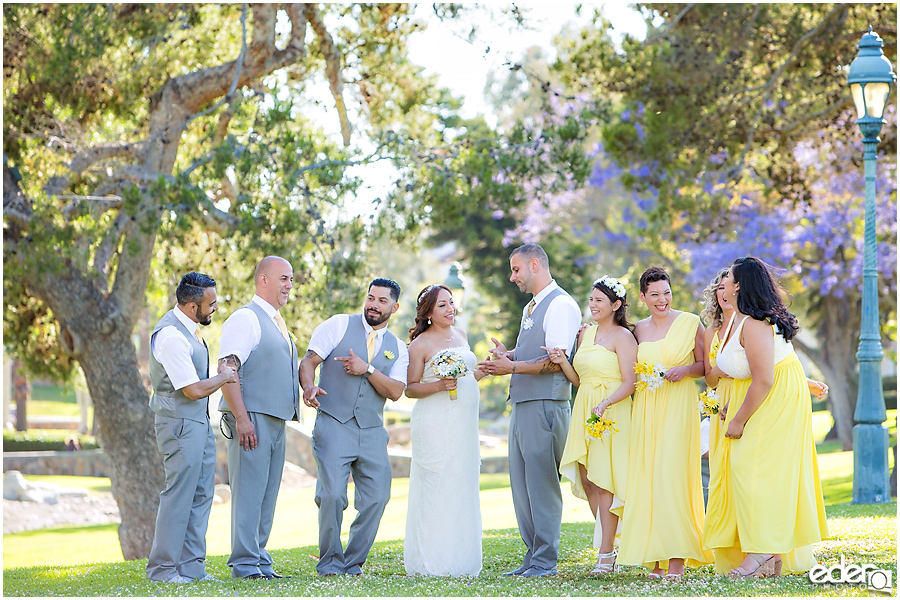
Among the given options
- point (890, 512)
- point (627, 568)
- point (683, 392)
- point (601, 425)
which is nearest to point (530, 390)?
point (601, 425)

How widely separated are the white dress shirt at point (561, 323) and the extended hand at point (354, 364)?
51.2 inches

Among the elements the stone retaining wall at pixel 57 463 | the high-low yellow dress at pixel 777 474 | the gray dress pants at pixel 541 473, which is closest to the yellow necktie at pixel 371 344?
the gray dress pants at pixel 541 473

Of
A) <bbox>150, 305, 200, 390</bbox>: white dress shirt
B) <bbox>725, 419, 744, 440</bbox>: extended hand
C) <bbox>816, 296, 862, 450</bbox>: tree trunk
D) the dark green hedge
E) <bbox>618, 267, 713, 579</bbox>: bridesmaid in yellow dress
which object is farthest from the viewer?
the dark green hedge

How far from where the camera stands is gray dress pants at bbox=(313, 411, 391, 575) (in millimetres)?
6641

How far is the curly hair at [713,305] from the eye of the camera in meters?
6.48

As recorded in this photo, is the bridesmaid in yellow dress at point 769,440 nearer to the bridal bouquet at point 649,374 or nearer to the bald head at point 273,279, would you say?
the bridal bouquet at point 649,374

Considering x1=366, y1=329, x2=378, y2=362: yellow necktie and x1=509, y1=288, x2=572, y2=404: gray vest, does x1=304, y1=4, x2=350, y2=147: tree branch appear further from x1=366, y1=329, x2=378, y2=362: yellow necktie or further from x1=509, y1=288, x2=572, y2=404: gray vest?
x1=509, y1=288, x2=572, y2=404: gray vest

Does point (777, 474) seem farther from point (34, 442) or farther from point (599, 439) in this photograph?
point (34, 442)

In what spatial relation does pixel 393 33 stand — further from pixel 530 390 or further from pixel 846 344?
pixel 846 344

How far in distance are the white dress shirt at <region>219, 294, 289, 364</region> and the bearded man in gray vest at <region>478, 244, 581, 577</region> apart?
5.48ft

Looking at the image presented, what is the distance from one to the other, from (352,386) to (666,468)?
7.42 feet

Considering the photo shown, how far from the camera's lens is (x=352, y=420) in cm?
669

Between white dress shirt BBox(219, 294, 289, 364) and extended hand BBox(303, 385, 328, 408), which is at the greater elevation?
white dress shirt BBox(219, 294, 289, 364)

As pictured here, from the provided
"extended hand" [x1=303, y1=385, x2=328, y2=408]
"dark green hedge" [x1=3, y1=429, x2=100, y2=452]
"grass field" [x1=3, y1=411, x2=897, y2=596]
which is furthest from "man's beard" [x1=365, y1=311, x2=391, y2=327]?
"dark green hedge" [x1=3, y1=429, x2=100, y2=452]
